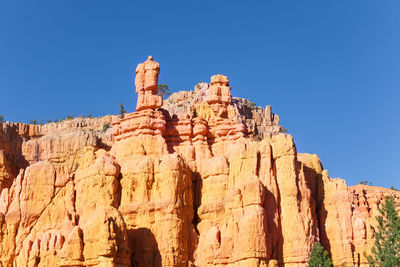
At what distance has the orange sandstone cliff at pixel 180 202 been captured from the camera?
159 feet

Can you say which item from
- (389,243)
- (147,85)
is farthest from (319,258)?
(147,85)

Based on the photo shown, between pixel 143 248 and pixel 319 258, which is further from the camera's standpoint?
pixel 143 248

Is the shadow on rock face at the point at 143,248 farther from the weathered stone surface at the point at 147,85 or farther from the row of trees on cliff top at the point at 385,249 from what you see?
the weathered stone surface at the point at 147,85

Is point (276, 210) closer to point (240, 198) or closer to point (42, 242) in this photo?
point (240, 198)

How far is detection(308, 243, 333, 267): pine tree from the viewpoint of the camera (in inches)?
1901

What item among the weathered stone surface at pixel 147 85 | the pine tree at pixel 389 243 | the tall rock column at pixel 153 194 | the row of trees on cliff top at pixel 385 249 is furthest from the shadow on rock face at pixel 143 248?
the pine tree at pixel 389 243

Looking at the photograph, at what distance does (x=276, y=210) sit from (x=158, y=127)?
11.1m

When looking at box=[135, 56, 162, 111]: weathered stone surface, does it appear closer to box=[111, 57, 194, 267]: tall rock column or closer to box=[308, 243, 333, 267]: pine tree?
box=[111, 57, 194, 267]: tall rock column

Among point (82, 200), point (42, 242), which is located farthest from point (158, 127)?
point (42, 242)

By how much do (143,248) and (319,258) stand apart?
11.1 meters

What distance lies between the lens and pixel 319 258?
48.5 metres

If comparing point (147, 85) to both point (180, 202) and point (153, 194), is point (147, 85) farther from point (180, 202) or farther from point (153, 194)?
point (180, 202)

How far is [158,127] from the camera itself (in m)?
56.3

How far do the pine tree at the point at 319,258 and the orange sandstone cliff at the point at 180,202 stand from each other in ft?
2.08
